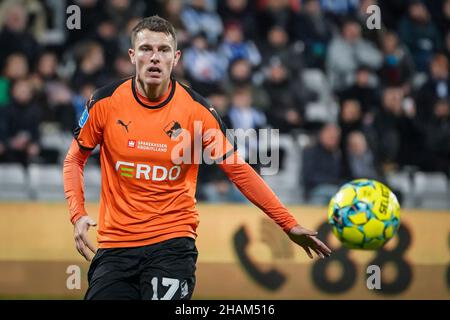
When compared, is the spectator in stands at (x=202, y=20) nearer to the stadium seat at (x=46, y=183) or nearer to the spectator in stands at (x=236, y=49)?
the spectator in stands at (x=236, y=49)

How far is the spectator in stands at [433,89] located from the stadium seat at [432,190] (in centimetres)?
124

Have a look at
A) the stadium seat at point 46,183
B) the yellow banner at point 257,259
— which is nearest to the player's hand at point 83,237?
the yellow banner at point 257,259

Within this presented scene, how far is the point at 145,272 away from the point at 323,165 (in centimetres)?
584

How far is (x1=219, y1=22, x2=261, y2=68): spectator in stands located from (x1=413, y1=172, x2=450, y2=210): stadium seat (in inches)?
115

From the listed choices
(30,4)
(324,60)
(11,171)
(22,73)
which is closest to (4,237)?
(11,171)

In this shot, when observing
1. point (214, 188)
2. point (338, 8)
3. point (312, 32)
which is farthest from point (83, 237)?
point (338, 8)

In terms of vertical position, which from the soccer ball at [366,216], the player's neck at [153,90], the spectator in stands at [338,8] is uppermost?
the spectator in stands at [338,8]

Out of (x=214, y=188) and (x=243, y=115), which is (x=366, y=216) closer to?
(x=214, y=188)

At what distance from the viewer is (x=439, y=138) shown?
1225cm

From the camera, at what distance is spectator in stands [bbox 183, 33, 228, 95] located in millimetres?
12008

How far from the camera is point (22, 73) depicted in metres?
11.7

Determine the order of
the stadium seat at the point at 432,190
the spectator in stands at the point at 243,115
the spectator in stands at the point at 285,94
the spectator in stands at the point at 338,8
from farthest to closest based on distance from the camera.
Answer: the spectator in stands at the point at 338,8 → the spectator in stands at the point at 285,94 → the spectator in stands at the point at 243,115 → the stadium seat at the point at 432,190

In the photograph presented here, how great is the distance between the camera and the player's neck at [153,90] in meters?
5.64

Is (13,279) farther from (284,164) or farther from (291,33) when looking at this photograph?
(291,33)
